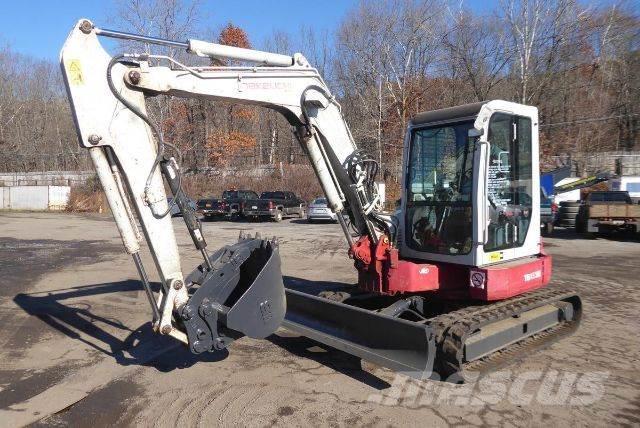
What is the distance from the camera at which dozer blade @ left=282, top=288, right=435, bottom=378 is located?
16.0 ft

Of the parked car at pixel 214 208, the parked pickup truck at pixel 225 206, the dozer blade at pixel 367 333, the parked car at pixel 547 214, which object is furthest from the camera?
the parked car at pixel 214 208

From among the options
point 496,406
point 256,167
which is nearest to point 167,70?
point 496,406

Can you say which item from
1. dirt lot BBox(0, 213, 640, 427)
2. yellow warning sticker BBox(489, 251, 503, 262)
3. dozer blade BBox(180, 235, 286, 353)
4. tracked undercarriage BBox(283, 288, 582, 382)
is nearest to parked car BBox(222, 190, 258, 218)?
dirt lot BBox(0, 213, 640, 427)

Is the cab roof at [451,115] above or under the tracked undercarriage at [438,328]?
above

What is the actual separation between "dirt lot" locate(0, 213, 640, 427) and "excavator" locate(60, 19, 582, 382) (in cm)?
33

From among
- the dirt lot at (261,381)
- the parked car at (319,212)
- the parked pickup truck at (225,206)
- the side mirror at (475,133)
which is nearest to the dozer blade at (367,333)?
the dirt lot at (261,381)

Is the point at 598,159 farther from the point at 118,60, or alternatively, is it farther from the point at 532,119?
the point at 118,60

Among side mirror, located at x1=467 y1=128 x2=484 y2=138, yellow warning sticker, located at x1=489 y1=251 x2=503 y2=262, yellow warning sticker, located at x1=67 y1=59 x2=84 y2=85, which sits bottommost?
yellow warning sticker, located at x1=489 y1=251 x2=503 y2=262

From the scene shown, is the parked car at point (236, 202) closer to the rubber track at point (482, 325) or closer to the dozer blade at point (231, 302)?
the rubber track at point (482, 325)

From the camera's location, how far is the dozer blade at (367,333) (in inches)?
192

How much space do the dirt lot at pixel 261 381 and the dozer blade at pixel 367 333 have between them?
1.04 feet

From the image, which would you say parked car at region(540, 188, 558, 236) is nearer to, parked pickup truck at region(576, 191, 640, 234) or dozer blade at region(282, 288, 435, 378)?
parked pickup truck at region(576, 191, 640, 234)

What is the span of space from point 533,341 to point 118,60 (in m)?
5.28

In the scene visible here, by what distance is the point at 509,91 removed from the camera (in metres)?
39.8
